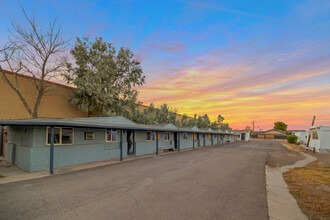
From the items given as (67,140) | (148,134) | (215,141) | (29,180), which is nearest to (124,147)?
(148,134)

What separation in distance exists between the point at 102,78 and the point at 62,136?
1674cm

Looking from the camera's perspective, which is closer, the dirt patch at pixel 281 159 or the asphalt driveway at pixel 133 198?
the asphalt driveway at pixel 133 198

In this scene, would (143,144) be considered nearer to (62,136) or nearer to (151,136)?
(151,136)

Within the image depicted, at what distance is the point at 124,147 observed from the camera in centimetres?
1565

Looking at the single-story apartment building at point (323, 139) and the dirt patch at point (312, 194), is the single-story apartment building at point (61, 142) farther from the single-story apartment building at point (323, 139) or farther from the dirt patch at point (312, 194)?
the single-story apartment building at point (323, 139)

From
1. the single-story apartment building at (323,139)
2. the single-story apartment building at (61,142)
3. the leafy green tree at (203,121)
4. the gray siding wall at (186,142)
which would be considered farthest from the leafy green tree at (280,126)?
the single-story apartment building at (61,142)

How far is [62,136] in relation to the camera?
1106 cm

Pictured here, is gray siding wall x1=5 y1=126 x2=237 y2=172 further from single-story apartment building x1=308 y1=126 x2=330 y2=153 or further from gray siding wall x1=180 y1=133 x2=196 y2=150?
single-story apartment building x1=308 y1=126 x2=330 y2=153

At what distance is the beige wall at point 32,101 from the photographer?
1727 cm

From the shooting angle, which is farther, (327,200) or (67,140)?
(67,140)

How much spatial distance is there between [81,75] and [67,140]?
17924 mm

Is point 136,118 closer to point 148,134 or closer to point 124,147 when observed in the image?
point 148,134

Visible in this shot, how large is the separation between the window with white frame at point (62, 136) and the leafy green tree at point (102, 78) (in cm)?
1292

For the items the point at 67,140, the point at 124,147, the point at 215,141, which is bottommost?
the point at 215,141
